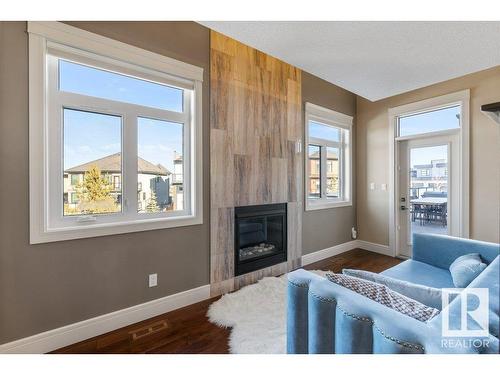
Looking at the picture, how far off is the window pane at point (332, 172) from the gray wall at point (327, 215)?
28 centimetres

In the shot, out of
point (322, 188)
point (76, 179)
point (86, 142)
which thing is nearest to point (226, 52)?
point (86, 142)

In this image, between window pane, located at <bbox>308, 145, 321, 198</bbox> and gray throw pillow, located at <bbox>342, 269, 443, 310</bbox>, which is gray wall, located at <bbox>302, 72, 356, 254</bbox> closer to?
window pane, located at <bbox>308, 145, 321, 198</bbox>

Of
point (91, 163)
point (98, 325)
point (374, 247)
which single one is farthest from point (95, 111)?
point (374, 247)

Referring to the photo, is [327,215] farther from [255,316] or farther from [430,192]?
[255,316]

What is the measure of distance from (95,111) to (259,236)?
2.15 m

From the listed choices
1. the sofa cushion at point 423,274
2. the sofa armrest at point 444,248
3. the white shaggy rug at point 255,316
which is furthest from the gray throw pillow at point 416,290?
the white shaggy rug at point 255,316

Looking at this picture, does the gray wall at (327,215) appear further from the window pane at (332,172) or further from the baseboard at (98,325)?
the baseboard at (98,325)

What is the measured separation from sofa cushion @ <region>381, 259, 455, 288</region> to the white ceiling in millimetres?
1572

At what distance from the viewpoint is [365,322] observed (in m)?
0.87

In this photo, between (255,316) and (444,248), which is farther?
(255,316)

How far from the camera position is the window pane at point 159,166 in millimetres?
2164

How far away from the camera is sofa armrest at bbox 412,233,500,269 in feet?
4.24

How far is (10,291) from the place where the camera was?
152cm

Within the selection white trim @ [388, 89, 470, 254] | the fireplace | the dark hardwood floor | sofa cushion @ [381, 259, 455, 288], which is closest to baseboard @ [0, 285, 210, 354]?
the dark hardwood floor
